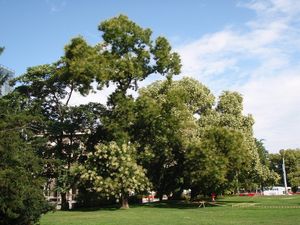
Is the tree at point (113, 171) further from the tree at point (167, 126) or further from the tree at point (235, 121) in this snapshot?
the tree at point (235, 121)

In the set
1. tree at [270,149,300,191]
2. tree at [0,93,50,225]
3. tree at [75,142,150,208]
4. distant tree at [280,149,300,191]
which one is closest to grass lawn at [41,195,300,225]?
tree at [75,142,150,208]

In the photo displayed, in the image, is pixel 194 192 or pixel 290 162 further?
pixel 290 162

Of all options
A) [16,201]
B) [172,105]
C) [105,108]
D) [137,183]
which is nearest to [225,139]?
[172,105]

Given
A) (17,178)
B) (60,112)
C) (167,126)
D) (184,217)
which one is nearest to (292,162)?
(167,126)

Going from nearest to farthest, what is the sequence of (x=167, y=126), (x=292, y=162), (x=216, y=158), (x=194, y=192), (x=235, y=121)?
(x=216, y=158)
(x=167, y=126)
(x=235, y=121)
(x=194, y=192)
(x=292, y=162)

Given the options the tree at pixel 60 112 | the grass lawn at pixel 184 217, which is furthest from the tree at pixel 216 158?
the tree at pixel 60 112

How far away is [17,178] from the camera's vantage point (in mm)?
19031

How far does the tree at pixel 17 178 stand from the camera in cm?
1866

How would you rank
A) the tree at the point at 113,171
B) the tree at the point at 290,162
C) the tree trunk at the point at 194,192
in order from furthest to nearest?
the tree at the point at 290,162, the tree trunk at the point at 194,192, the tree at the point at 113,171

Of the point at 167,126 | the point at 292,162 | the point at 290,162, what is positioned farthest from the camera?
the point at 290,162

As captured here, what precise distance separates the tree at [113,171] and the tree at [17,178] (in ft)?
51.2

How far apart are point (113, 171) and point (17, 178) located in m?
20.3

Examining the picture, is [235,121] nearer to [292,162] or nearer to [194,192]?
[194,192]

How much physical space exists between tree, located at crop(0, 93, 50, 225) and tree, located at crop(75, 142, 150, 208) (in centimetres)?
1561
